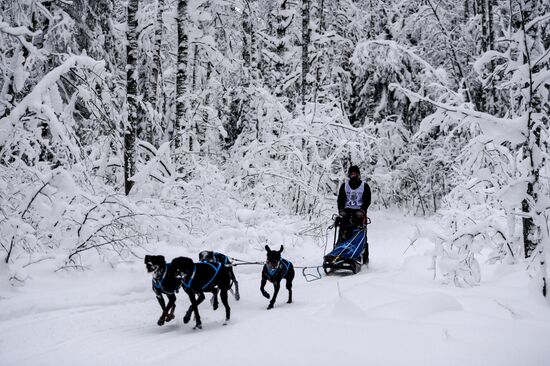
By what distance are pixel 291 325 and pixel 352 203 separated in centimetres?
454

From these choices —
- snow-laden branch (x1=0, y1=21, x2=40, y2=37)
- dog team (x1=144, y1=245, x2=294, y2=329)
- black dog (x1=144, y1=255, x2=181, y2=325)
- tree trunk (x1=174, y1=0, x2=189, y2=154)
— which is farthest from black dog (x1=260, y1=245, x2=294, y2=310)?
tree trunk (x1=174, y1=0, x2=189, y2=154)

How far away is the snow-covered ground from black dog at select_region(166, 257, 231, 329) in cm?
29

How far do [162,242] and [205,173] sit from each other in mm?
2687

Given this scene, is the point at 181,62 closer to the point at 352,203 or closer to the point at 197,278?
the point at 352,203

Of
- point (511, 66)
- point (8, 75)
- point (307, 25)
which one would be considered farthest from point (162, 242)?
point (307, 25)

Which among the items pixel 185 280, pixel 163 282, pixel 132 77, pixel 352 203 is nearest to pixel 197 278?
pixel 185 280

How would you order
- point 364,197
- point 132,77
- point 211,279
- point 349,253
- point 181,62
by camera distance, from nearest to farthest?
point 211,279
point 349,253
point 364,197
point 132,77
point 181,62

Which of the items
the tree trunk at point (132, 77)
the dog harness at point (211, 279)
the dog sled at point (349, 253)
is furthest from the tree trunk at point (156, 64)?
the dog harness at point (211, 279)

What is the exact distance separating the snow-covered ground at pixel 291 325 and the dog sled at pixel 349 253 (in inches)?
25.6

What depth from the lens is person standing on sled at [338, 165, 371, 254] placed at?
8.41 metres

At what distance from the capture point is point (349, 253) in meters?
7.92

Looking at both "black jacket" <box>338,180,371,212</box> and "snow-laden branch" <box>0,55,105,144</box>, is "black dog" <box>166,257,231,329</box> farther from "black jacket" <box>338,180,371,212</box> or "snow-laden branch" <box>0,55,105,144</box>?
"black jacket" <box>338,180,371,212</box>

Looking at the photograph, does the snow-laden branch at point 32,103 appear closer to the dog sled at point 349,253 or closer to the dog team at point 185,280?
the dog team at point 185,280

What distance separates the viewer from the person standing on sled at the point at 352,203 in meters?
8.41
